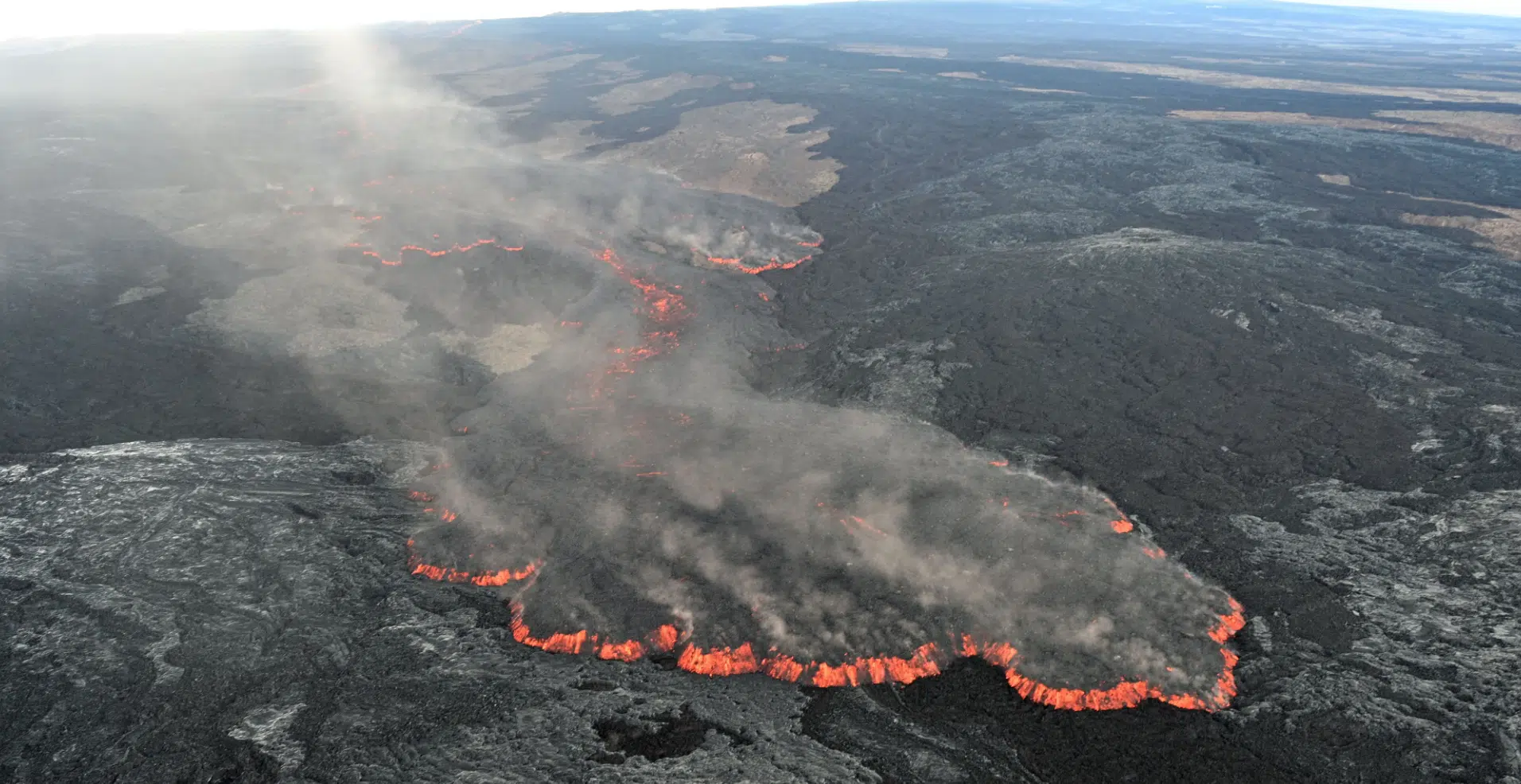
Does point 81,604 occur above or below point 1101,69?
below

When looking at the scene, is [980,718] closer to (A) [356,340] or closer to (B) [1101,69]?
(A) [356,340]

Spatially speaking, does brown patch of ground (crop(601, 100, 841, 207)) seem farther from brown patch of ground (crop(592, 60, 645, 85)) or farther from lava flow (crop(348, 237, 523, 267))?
brown patch of ground (crop(592, 60, 645, 85))

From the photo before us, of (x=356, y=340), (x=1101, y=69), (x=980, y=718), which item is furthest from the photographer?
(x=1101, y=69)

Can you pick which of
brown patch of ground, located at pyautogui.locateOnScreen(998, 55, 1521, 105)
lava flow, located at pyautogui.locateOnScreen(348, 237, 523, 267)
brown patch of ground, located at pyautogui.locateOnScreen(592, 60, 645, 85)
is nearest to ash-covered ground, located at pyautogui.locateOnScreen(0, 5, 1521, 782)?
lava flow, located at pyautogui.locateOnScreen(348, 237, 523, 267)

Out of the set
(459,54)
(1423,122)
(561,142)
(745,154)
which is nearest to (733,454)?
(745,154)

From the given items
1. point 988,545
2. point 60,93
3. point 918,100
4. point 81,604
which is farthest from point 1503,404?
point 60,93

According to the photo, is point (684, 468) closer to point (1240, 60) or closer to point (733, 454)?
point (733, 454)

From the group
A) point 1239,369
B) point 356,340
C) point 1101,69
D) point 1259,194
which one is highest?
point 1101,69
